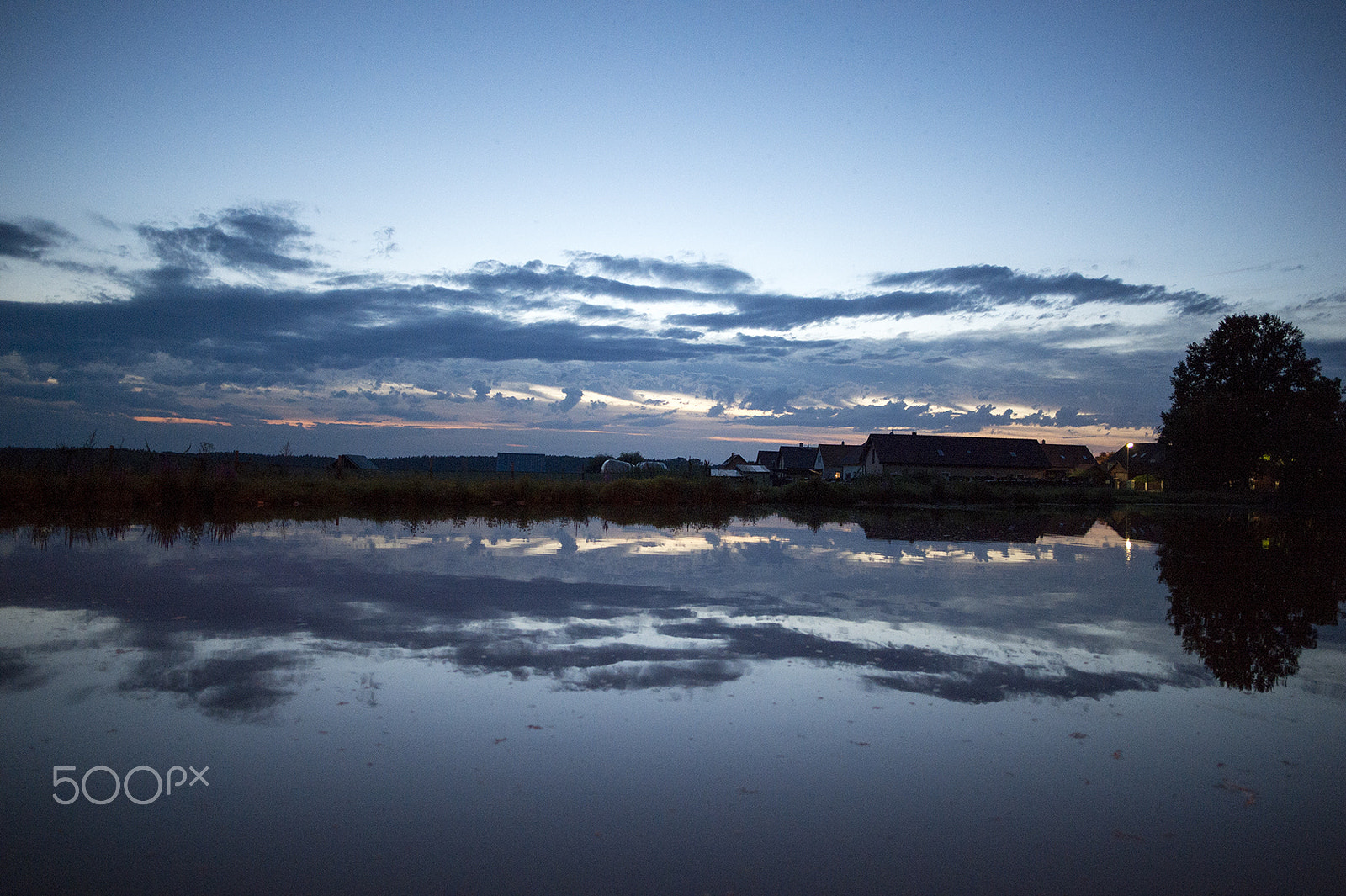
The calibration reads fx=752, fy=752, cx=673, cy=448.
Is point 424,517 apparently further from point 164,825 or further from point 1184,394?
point 1184,394

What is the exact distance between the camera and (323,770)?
3979 mm

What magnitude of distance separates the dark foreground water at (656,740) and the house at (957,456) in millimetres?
61423

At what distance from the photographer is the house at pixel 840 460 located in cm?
7819

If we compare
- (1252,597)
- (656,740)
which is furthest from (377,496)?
(1252,597)

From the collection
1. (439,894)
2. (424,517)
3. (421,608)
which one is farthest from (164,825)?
(424,517)

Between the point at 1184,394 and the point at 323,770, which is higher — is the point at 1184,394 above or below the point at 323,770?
above

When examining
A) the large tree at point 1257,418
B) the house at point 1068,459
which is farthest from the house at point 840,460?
the large tree at point 1257,418

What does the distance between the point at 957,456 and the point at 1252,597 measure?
210 ft

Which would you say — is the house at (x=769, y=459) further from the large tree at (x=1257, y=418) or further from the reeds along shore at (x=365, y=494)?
the reeds along shore at (x=365, y=494)

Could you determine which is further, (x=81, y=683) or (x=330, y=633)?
(x=330, y=633)

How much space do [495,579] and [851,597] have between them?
189 inches

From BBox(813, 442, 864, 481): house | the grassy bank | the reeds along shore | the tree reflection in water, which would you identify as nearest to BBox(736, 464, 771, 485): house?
BBox(813, 442, 864, 481): house

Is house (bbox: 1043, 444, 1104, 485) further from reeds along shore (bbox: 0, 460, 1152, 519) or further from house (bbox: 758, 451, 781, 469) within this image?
reeds along shore (bbox: 0, 460, 1152, 519)

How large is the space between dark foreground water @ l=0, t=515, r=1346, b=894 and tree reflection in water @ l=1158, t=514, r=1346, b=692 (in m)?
0.07
